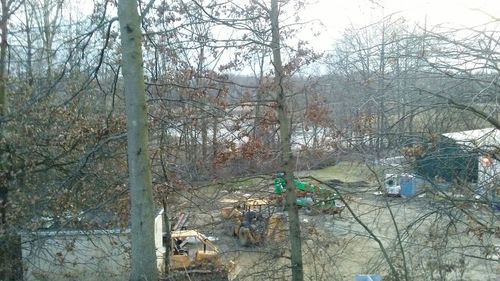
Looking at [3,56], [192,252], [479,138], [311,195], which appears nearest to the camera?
[479,138]

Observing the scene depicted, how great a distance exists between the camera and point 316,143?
8539 millimetres

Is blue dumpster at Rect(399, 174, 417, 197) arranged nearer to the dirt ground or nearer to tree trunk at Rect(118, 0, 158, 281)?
the dirt ground

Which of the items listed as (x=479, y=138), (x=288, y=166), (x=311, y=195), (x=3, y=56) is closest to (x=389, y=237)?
(x=311, y=195)

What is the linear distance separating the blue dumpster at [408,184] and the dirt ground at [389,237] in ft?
0.50

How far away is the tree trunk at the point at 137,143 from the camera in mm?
4355

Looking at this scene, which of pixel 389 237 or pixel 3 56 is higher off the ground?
pixel 3 56

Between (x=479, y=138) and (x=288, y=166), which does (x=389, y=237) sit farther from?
(x=479, y=138)

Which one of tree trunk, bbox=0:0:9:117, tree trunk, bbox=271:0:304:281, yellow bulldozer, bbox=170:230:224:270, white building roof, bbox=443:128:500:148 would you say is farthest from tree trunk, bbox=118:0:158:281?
tree trunk, bbox=0:0:9:117

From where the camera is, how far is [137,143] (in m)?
4.37

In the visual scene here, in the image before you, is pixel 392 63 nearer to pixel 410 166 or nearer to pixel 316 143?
pixel 410 166

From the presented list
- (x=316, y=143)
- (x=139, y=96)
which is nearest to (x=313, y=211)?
(x=316, y=143)

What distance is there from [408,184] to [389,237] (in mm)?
1761

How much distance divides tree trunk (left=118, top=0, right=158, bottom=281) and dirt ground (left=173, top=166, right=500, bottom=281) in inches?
158

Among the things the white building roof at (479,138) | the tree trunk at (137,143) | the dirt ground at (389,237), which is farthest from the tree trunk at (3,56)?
the white building roof at (479,138)
